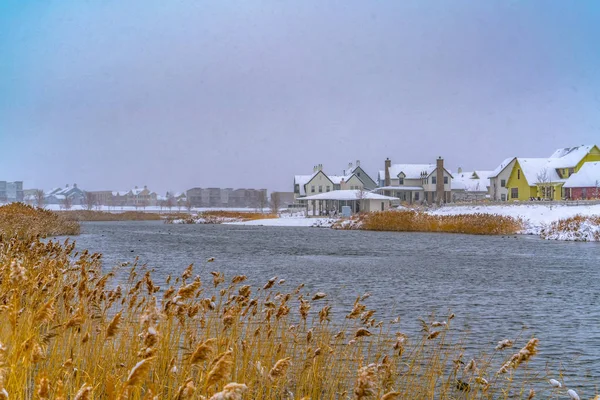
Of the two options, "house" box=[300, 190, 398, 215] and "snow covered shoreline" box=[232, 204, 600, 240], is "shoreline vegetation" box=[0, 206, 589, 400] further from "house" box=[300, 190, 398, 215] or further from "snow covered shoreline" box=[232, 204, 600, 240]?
"house" box=[300, 190, 398, 215]

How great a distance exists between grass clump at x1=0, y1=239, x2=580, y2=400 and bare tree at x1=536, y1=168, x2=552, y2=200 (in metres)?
72.9

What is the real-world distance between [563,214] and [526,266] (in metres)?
30.3

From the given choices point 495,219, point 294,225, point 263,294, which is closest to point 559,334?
point 263,294

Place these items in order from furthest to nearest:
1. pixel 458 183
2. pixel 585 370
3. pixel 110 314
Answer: pixel 458 183 < pixel 110 314 < pixel 585 370

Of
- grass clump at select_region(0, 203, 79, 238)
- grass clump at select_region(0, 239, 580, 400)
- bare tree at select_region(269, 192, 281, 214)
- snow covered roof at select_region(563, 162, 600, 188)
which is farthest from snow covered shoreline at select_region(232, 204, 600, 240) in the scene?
bare tree at select_region(269, 192, 281, 214)

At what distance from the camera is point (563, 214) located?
5338cm

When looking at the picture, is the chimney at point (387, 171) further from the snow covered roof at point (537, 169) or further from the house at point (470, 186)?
the snow covered roof at point (537, 169)

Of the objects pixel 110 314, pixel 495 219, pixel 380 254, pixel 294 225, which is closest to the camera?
pixel 110 314

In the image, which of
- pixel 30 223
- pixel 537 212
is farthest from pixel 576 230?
pixel 30 223

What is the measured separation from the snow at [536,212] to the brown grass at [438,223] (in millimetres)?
1388

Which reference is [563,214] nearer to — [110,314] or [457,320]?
[457,320]

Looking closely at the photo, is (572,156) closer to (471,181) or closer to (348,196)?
(348,196)

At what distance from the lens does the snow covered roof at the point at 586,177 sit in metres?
72.2

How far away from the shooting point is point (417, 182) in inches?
4092
